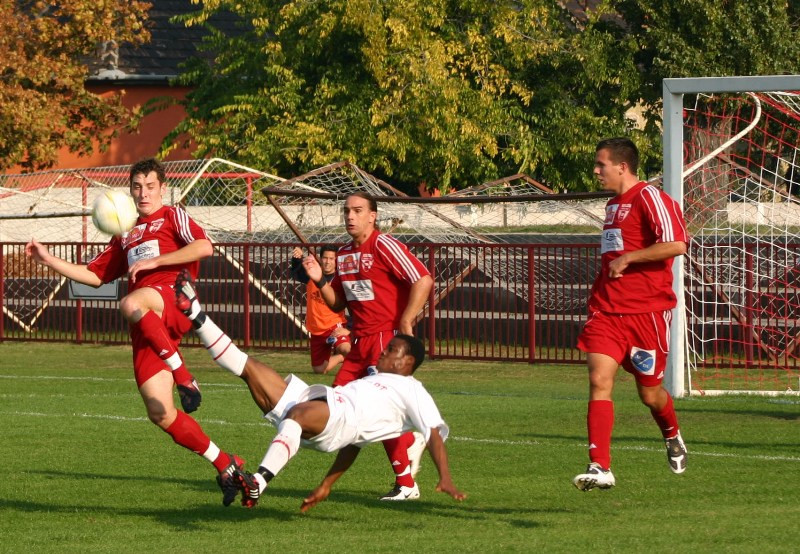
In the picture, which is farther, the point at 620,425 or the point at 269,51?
the point at 269,51

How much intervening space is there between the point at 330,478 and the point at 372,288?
1501 mm

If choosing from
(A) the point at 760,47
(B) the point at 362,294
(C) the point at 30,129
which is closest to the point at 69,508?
(B) the point at 362,294

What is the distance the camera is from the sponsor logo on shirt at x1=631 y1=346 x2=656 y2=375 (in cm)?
809

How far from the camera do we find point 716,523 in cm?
744

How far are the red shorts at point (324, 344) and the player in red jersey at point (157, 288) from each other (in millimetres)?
7244

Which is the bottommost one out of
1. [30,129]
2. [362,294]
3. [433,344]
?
[433,344]

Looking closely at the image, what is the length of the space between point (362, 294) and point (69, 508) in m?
2.31

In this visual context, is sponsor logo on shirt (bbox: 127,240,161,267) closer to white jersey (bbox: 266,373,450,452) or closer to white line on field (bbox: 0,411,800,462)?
white jersey (bbox: 266,373,450,452)

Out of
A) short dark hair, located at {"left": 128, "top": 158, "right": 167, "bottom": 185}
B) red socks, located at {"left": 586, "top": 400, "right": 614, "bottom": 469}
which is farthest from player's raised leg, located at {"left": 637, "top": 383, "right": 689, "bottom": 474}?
short dark hair, located at {"left": 128, "top": 158, "right": 167, "bottom": 185}

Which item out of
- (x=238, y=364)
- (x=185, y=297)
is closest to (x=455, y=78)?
(x=238, y=364)

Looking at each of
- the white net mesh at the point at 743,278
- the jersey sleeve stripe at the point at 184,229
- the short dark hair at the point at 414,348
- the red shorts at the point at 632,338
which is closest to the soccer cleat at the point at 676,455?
the red shorts at the point at 632,338

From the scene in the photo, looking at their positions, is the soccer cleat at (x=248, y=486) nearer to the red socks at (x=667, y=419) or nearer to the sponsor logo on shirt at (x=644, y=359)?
the sponsor logo on shirt at (x=644, y=359)

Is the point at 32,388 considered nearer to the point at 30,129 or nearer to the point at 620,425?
the point at 620,425

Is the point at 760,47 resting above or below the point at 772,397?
above
